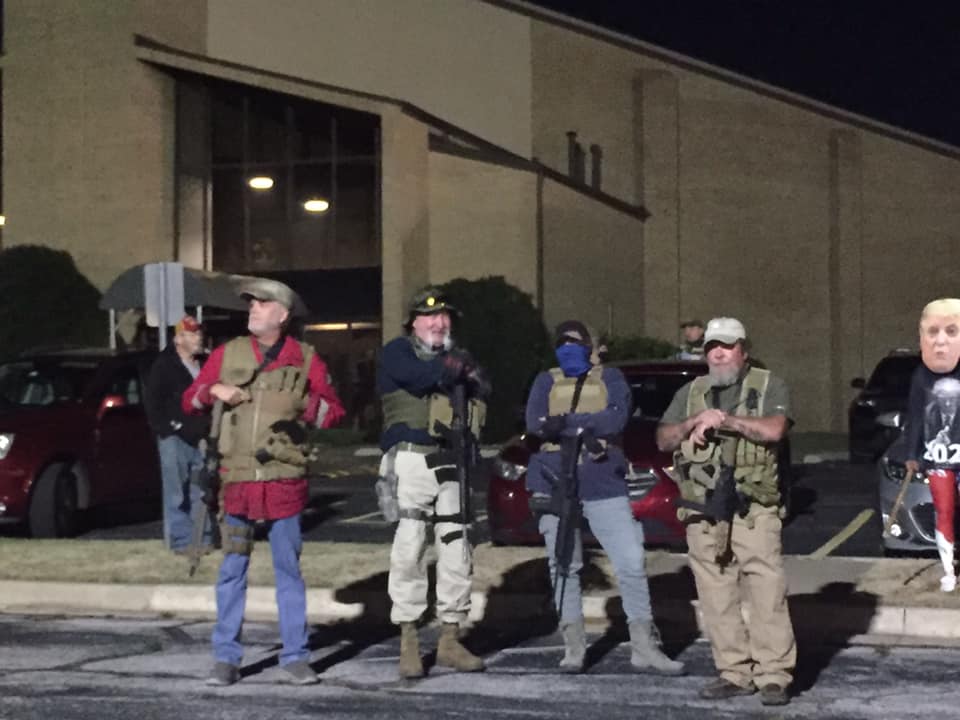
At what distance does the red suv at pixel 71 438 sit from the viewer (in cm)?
1409

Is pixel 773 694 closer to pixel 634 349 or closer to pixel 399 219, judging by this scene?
pixel 634 349

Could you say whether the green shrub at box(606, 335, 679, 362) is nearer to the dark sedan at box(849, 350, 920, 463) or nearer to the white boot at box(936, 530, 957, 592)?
the dark sedan at box(849, 350, 920, 463)

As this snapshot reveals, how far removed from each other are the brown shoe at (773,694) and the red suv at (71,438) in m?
8.40

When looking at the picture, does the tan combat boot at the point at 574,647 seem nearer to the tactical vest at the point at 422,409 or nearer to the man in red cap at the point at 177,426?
the tactical vest at the point at 422,409

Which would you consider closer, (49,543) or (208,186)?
(49,543)

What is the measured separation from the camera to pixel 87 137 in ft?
97.1

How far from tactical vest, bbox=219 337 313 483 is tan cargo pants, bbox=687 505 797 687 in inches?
77.5

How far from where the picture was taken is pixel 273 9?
31234 mm

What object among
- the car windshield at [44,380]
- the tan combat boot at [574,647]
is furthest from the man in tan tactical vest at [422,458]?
the car windshield at [44,380]

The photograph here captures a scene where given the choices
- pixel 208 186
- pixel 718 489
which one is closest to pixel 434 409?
pixel 718 489

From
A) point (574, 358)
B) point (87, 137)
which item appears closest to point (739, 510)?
point (574, 358)

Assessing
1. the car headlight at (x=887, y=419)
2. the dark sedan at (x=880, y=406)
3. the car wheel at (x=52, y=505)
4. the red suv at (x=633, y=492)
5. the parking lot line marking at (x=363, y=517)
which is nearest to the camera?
the red suv at (x=633, y=492)

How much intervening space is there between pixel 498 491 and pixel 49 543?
3.59 metres

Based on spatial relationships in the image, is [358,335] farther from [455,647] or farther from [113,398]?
[455,647]
